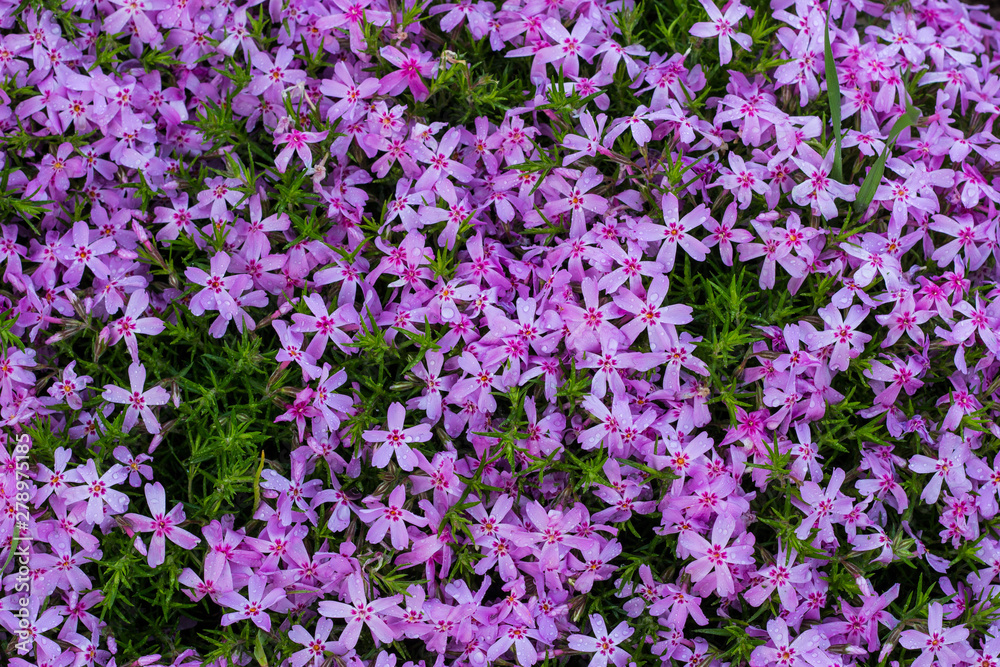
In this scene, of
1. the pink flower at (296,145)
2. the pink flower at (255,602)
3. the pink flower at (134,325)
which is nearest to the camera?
the pink flower at (255,602)

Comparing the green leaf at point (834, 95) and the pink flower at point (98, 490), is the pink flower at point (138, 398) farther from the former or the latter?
the green leaf at point (834, 95)

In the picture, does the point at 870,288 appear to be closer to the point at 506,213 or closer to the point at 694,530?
the point at 694,530

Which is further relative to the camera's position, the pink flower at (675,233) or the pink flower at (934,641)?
the pink flower at (675,233)

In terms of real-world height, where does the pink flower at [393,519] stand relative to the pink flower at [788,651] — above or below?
above

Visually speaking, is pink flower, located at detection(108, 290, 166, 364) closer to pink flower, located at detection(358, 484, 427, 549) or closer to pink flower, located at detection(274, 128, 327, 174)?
pink flower, located at detection(274, 128, 327, 174)

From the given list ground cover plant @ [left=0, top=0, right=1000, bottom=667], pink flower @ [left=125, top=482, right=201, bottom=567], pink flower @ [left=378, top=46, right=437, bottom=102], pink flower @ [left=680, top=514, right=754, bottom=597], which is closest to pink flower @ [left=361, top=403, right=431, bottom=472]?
ground cover plant @ [left=0, top=0, right=1000, bottom=667]

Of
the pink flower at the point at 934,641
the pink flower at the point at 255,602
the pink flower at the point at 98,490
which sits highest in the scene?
the pink flower at the point at 98,490

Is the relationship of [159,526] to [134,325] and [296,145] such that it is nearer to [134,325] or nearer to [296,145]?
[134,325]

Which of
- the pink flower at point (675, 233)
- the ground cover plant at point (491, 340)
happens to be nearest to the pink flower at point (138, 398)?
the ground cover plant at point (491, 340)

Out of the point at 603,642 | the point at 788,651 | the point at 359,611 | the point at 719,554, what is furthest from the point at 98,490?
the point at 788,651
